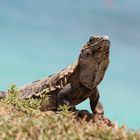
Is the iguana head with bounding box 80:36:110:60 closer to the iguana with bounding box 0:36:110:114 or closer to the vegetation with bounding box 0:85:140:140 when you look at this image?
the iguana with bounding box 0:36:110:114

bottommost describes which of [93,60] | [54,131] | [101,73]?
[54,131]

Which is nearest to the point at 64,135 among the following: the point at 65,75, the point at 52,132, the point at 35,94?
the point at 52,132

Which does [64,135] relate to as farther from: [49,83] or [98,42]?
[49,83]

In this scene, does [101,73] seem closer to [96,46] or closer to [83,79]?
[83,79]

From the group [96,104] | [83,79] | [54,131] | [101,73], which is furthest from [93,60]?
[54,131]

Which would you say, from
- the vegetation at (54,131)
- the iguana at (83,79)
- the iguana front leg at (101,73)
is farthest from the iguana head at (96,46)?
the vegetation at (54,131)

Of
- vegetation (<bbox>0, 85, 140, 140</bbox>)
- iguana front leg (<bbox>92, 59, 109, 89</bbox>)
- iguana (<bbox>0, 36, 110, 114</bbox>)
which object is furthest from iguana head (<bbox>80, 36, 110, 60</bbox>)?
vegetation (<bbox>0, 85, 140, 140</bbox>)
